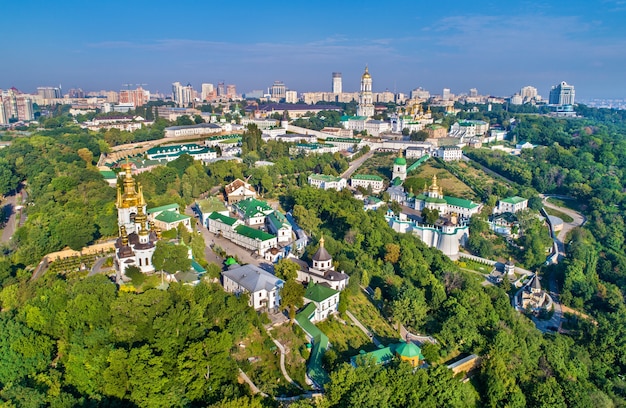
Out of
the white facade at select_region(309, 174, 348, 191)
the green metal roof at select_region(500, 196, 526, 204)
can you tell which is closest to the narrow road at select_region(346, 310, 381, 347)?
the white facade at select_region(309, 174, 348, 191)

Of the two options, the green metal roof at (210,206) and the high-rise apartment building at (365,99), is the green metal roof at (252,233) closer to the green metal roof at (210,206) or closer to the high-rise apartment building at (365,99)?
the green metal roof at (210,206)

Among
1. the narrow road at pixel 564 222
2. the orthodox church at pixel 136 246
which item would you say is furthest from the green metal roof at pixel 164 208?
the narrow road at pixel 564 222

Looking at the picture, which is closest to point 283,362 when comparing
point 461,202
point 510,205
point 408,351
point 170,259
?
point 408,351

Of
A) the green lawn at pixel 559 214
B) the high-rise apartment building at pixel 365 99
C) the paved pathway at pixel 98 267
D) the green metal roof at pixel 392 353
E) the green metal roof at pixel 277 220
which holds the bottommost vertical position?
the green lawn at pixel 559 214

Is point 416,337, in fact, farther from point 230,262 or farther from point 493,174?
point 493,174

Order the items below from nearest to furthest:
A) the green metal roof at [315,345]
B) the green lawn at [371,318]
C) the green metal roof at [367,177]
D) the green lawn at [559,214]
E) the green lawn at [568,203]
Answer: the green metal roof at [315,345] → the green lawn at [371,318] → the green lawn at [559,214] → the green metal roof at [367,177] → the green lawn at [568,203]

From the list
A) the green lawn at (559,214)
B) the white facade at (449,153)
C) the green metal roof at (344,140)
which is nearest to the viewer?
the green lawn at (559,214)

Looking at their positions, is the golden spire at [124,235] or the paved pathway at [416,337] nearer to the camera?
the golden spire at [124,235]
